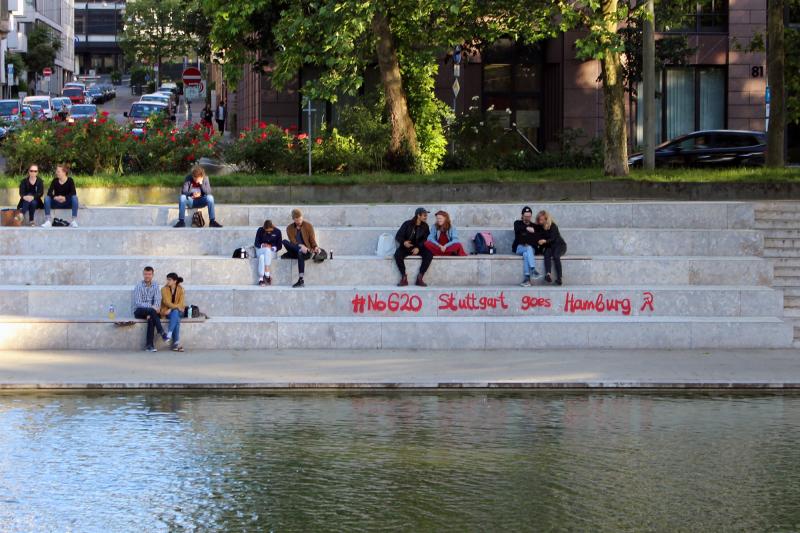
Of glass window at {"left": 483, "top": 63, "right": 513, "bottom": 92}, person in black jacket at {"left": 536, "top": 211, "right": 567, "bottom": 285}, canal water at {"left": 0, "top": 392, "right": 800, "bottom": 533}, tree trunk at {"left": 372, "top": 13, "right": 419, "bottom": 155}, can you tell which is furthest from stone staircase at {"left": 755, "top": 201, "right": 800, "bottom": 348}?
glass window at {"left": 483, "top": 63, "right": 513, "bottom": 92}

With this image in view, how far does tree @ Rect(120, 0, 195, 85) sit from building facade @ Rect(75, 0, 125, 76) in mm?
70586

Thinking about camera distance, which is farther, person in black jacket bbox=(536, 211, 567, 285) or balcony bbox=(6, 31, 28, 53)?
balcony bbox=(6, 31, 28, 53)

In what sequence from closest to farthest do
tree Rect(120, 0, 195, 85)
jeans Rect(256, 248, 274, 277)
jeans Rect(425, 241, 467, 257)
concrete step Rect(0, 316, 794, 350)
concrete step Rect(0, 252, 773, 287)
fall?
1. concrete step Rect(0, 316, 794, 350)
2. jeans Rect(256, 248, 274, 277)
3. concrete step Rect(0, 252, 773, 287)
4. jeans Rect(425, 241, 467, 257)
5. tree Rect(120, 0, 195, 85)

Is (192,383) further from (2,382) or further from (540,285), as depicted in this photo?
(540,285)

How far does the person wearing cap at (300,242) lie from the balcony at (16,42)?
76.1 metres

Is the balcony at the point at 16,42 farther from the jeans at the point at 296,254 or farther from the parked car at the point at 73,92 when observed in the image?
the jeans at the point at 296,254

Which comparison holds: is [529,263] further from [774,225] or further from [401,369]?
[774,225]

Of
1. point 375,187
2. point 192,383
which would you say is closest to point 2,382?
point 192,383

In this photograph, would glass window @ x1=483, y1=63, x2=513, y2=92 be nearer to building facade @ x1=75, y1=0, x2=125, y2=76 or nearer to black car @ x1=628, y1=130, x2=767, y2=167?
black car @ x1=628, y1=130, x2=767, y2=167

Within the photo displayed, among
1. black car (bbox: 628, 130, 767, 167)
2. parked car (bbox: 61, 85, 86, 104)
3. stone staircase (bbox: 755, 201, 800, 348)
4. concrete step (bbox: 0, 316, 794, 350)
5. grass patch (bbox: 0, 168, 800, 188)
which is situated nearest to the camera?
concrete step (bbox: 0, 316, 794, 350)

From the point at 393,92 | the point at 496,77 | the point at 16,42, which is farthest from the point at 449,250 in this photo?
the point at 16,42

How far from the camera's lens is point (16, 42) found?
3676 inches

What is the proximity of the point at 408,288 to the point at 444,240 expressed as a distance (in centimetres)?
141

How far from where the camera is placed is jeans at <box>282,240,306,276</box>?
2089cm
